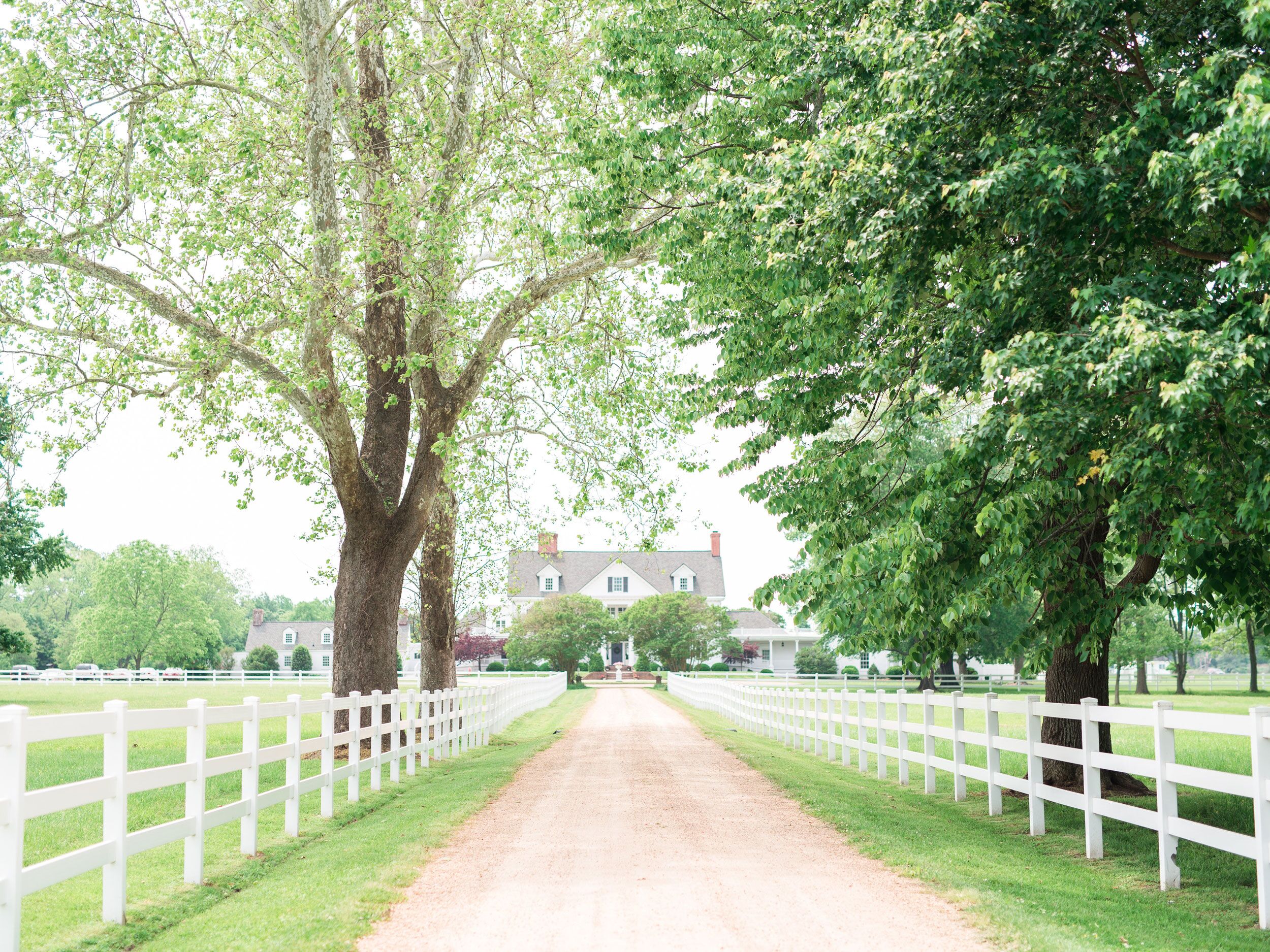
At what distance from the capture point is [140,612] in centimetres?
7181

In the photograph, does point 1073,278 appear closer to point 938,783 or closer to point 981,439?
point 981,439

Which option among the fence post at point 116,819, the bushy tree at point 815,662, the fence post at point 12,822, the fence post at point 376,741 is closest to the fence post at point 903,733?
the fence post at point 376,741

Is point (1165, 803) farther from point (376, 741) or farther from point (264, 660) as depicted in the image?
point (264, 660)

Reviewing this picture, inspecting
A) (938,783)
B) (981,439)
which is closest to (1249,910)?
(981,439)

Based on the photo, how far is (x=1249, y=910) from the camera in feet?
23.3

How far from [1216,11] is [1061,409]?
332cm

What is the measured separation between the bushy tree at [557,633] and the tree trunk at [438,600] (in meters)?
36.2

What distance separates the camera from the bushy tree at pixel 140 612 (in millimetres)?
71312

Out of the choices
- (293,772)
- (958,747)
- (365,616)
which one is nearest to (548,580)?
(365,616)

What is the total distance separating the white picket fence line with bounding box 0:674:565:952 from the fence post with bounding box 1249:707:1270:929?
7032 millimetres

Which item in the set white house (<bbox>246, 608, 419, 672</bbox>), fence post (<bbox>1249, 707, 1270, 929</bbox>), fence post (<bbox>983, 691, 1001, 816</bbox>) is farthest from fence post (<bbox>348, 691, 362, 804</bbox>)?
white house (<bbox>246, 608, 419, 672</bbox>)

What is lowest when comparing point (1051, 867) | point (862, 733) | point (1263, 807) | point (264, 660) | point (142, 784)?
point (264, 660)

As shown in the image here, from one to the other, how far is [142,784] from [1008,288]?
7242 millimetres

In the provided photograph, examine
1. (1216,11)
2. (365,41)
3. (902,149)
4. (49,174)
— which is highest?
(365,41)
